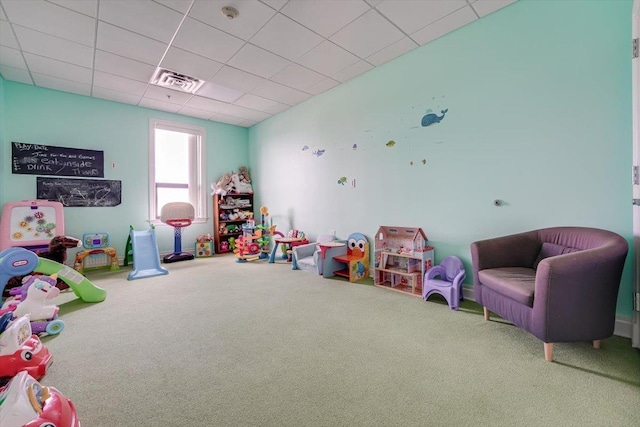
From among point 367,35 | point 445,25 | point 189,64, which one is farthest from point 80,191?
point 445,25

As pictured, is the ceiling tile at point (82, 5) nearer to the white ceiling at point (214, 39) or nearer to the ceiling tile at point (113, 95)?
the white ceiling at point (214, 39)

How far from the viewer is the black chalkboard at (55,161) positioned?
4.07 metres

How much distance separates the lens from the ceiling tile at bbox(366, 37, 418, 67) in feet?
10.5

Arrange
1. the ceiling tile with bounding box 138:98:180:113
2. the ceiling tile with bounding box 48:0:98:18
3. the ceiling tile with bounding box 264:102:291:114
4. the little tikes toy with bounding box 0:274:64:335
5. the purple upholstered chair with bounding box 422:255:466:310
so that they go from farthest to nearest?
the ceiling tile with bounding box 264:102:291:114 → the ceiling tile with bounding box 138:98:180:113 → the purple upholstered chair with bounding box 422:255:466:310 → the ceiling tile with bounding box 48:0:98:18 → the little tikes toy with bounding box 0:274:64:335

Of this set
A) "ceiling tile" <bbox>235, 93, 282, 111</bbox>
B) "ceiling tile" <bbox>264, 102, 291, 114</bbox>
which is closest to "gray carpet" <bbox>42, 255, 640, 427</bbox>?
"ceiling tile" <bbox>235, 93, 282, 111</bbox>

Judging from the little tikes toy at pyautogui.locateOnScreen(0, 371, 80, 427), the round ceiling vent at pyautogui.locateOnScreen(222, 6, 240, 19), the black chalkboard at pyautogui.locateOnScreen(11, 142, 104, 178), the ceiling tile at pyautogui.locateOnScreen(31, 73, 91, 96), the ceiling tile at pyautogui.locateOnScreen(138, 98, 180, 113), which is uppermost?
the round ceiling vent at pyautogui.locateOnScreen(222, 6, 240, 19)

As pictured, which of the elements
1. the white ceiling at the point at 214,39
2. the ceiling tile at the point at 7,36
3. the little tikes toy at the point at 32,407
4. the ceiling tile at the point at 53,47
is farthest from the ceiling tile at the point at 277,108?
the little tikes toy at the point at 32,407

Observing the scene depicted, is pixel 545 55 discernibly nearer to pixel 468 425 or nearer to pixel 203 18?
pixel 468 425

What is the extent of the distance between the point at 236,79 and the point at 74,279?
10.8ft

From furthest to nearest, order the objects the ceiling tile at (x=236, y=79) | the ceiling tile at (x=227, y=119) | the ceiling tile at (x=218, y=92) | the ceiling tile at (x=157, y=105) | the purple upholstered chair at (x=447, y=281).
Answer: the ceiling tile at (x=227, y=119) → the ceiling tile at (x=157, y=105) → the ceiling tile at (x=218, y=92) → the ceiling tile at (x=236, y=79) → the purple upholstered chair at (x=447, y=281)

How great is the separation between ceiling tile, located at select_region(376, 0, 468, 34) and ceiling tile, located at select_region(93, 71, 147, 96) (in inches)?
146

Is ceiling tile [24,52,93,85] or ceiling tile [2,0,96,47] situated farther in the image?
ceiling tile [24,52,93,85]

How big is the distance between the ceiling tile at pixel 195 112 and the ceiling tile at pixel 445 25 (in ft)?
13.6

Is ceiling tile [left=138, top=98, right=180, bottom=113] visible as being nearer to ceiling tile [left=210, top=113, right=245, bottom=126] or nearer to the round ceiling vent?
ceiling tile [left=210, top=113, right=245, bottom=126]
